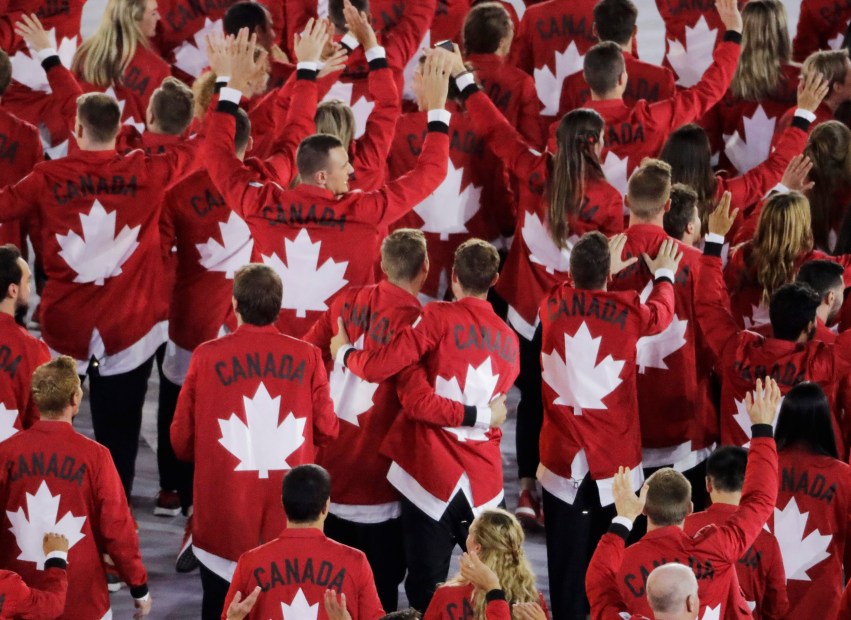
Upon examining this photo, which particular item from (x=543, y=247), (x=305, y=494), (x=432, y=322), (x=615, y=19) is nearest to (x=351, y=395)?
(x=432, y=322)

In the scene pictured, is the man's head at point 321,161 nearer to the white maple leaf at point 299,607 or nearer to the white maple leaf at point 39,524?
the white maple leaf at point 39,524

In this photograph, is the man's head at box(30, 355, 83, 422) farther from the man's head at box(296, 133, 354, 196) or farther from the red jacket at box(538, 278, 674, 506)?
the red jacket at box(538, 278, 674, 506)

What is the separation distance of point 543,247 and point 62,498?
106 inches

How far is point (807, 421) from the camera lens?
589 centimetres

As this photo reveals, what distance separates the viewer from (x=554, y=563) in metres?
6.45

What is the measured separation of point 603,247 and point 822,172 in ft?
6.29

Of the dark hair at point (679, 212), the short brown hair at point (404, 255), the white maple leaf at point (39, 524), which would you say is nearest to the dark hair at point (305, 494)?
the white maple leaf at point (39, 524)

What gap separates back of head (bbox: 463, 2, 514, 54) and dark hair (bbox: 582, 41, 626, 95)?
1.98ft

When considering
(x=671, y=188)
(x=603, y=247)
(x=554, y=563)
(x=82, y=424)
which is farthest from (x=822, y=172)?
(x=82, y=424)

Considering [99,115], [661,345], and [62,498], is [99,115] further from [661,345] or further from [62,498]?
[661,345]

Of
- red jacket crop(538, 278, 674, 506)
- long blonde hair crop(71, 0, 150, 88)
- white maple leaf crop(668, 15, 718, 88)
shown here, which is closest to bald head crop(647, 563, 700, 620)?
red jacket crop(538, 278, 674, 506)

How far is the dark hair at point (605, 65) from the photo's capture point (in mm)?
7387

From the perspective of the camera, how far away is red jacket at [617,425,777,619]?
5277 mm

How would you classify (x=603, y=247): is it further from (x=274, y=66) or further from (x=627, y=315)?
(x=274, y=66)
